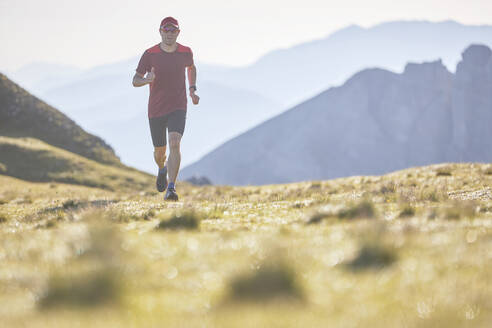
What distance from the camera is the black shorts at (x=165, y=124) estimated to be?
38.8 ft

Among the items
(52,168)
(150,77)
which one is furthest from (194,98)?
(52,168)

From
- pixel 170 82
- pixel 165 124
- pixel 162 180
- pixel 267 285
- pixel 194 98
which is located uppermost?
pixel 170 82

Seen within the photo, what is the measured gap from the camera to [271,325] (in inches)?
87.8

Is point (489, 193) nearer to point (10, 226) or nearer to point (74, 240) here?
point (74, 240)

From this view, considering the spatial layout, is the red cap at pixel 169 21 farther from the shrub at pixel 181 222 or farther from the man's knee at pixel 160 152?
the shrub at pixel 181 222

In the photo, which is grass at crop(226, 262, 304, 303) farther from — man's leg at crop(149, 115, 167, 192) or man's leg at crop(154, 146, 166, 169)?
man's leg at crop(154, 146, 166, 169)

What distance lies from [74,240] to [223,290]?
75.5 inches

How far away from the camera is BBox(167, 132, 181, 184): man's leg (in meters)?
11.5

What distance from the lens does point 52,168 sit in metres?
55.9

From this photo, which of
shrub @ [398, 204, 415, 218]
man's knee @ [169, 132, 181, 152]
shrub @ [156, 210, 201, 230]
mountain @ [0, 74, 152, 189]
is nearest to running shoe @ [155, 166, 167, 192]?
man's knee @ [169, 132, 181, 152]

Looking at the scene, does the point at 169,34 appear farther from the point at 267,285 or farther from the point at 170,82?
the point at 267,285

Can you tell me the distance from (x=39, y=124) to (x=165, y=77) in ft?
228

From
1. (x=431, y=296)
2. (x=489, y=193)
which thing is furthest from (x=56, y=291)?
(x=489, y=193)

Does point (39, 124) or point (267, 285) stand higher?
point (39, 124)
